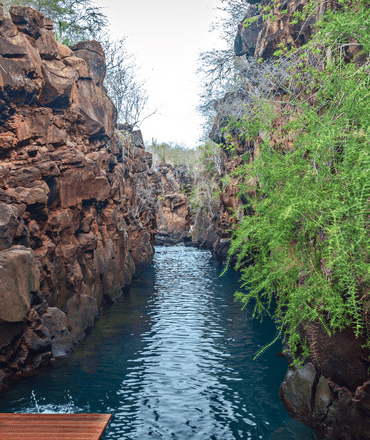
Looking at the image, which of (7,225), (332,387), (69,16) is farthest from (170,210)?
(332,387)

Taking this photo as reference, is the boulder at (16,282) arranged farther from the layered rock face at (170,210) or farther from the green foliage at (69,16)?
the layered rock face at (170,210)

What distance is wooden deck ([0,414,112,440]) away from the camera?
5.33 metres

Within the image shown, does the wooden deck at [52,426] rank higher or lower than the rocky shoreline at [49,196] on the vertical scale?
lower

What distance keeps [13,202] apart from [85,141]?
6070 millimetres

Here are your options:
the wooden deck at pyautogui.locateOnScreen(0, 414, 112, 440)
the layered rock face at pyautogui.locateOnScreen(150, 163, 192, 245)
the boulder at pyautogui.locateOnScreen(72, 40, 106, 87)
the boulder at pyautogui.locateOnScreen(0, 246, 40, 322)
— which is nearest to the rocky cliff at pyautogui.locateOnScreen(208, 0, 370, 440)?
the wooden deck at pyautogui.locateOnScreen(0, 414, 112, 440)

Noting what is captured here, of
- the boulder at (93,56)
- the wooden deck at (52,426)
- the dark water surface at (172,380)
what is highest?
the boulder at (93,56)

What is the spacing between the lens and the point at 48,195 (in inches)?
467

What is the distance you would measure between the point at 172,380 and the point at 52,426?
4005mm

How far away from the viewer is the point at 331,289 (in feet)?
18.1

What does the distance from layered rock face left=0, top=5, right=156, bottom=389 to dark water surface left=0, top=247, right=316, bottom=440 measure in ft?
2.92

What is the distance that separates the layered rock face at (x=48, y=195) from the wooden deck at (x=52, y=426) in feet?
9.66

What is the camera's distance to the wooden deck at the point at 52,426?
533 centimetres

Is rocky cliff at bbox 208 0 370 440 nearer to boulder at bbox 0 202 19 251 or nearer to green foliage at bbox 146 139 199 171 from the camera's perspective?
boulder at bbox 0 202 19 251

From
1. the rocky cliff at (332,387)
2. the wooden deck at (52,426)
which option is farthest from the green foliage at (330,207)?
the wooden deck at (52,426)
